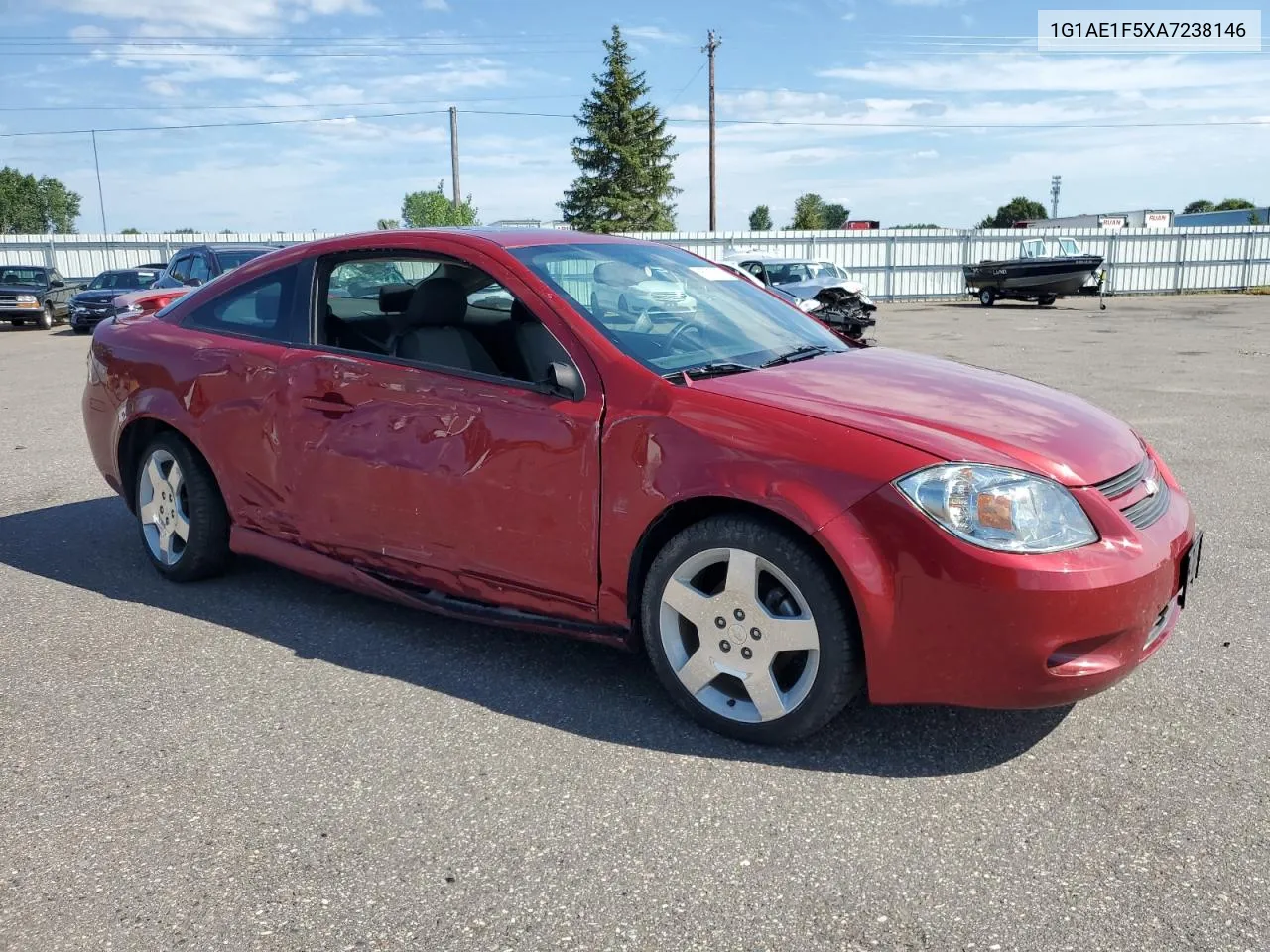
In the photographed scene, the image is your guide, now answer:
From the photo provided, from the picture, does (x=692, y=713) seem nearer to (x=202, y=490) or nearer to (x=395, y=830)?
(x=395, y=830)

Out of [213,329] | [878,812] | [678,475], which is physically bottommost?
[878,812]

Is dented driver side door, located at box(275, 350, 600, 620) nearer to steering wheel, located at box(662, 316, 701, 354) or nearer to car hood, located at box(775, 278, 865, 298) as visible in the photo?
steering wheel, located at box(662, 316, 701, 354)

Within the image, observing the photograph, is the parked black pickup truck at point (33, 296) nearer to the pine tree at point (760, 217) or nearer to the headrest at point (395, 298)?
the headrest at point (395, 298)

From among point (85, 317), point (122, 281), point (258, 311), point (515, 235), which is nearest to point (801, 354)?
point (515, 235)

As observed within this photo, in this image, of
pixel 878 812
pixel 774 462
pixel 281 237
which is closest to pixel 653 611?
pixel 774 462

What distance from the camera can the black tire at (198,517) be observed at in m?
4.61

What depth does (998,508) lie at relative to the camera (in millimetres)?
2830

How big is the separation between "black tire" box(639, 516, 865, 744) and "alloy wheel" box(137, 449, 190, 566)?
254 cm

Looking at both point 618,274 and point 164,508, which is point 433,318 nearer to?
point 618,274

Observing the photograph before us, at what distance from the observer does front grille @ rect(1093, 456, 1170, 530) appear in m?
3.03

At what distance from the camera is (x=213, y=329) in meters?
4.62

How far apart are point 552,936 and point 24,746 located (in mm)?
1956

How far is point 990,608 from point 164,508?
3.70m

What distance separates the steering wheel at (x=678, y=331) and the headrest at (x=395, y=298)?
3.60 feet
